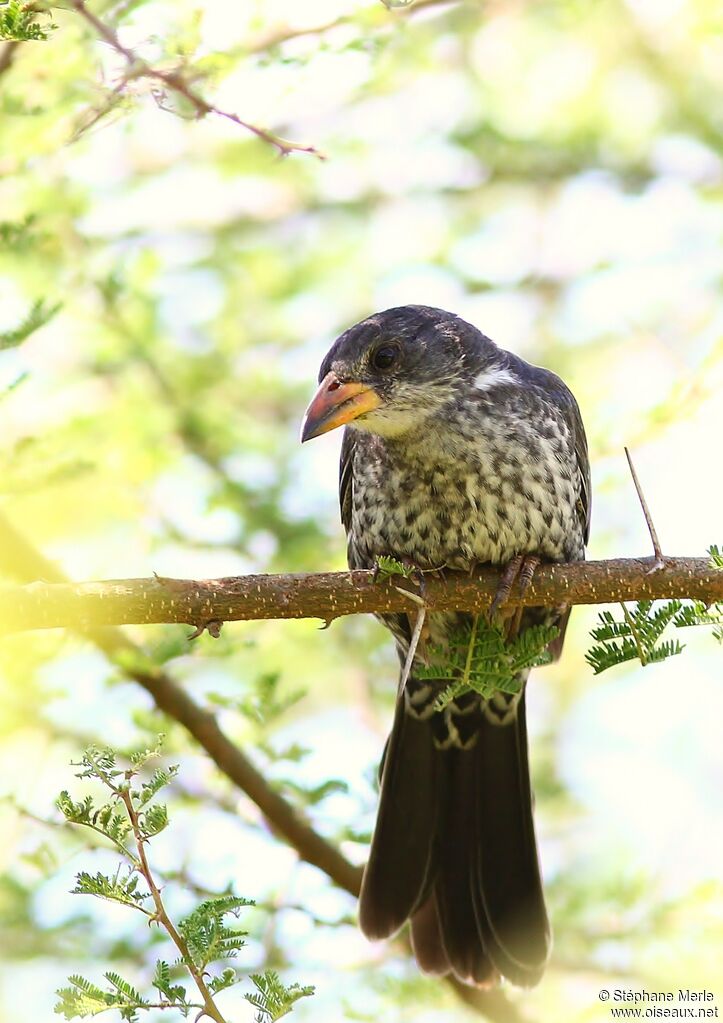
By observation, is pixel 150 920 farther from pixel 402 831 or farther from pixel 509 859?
pixel 509 859

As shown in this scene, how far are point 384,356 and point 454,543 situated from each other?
64cm

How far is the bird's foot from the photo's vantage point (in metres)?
3.75

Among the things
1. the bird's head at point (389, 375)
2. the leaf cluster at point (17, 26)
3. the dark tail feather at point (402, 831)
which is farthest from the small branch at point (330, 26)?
the dark tail feather at point (402, 831)

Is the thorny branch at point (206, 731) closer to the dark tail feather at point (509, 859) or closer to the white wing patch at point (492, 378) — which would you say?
the dark tail feather at point (509, 859)

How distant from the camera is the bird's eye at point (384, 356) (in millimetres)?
4152

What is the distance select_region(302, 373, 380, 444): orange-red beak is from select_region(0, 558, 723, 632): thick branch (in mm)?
589

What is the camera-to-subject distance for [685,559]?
3375mm

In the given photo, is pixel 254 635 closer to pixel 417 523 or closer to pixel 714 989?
pixel 417 523

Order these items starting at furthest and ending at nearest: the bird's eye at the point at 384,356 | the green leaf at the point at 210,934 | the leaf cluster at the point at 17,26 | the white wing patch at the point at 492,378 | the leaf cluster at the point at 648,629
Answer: the white wing patch at the point at 492,378, the bird's eye at the point at 384,356, the leaf cluster at the point at 648,629, the green leaf at the point at 210,934, the leaf cluster at the point at 17,26

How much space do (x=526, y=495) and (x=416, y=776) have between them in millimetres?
1224

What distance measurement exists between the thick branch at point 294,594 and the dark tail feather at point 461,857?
1.15 meters

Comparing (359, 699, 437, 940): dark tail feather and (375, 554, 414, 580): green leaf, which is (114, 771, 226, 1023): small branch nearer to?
(375, 554, 414, 580): green leaf

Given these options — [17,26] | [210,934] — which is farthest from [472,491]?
[17,26]

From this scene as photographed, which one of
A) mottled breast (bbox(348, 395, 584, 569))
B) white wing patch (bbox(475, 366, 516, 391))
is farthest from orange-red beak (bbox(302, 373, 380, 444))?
white wing patch (bbox(475, 366, 516, 391))
